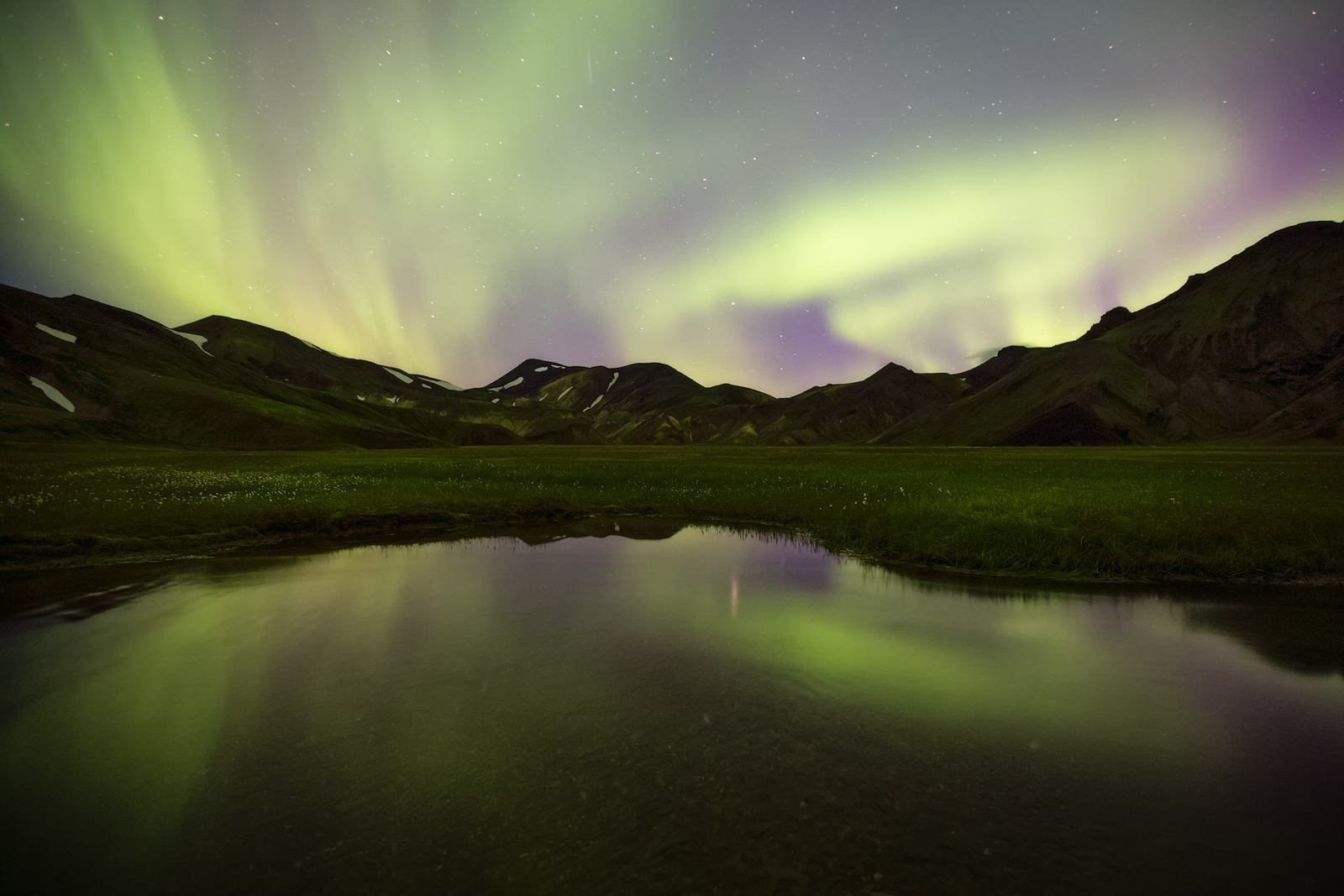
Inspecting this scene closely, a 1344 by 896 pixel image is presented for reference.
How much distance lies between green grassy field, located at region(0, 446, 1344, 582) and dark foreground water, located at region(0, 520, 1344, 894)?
388 centimetres

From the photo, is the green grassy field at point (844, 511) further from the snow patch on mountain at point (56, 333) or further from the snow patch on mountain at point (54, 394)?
the snow patch on mountain at point (56, 333)

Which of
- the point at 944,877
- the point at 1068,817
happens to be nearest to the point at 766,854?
the point at 944,877

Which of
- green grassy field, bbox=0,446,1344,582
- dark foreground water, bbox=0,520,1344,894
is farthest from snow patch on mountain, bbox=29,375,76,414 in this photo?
dark foreground water, bbox=0,520,1344,894

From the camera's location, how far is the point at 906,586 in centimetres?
1509

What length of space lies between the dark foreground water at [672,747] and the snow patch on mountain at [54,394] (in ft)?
617

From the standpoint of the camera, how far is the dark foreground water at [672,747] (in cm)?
505

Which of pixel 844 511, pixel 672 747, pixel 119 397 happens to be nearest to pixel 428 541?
pixel 844 511

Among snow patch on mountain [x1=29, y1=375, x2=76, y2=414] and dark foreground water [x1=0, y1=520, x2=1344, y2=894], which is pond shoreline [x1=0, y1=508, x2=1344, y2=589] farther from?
snow patch on mountain [x1=29, y1=375, x2=76, y2=414]

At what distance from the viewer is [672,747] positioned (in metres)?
7.06

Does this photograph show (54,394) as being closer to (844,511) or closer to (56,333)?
(56,333)

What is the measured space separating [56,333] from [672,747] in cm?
25368

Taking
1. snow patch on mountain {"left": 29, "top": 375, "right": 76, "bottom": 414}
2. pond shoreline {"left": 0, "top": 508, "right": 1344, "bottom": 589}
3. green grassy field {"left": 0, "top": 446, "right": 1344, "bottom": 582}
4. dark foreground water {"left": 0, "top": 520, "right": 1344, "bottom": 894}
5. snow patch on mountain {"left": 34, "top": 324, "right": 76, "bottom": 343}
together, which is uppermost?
snow patch on mountain {"left": 34, "top": 324, "right": 76, "bottom": 343}

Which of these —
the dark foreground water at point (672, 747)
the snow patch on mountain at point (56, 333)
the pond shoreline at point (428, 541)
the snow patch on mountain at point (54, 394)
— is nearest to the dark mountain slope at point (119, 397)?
the snow patch on mountain at point (54, 394)

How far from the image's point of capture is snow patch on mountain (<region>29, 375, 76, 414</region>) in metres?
143
